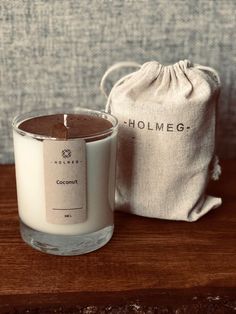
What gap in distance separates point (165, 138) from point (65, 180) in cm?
12

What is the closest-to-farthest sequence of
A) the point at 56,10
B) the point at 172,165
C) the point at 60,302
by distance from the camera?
the point at 60,302 → the point at 172,165 → the point at 56,10

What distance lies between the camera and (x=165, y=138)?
542mm

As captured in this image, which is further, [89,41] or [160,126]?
[89,41]

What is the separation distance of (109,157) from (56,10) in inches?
9.9

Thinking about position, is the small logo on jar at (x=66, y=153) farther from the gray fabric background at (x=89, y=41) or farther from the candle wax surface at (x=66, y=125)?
the gray fabric background at (x=89, y=41)

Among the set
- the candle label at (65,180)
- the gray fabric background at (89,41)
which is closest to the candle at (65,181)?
the candle label at (65,180)

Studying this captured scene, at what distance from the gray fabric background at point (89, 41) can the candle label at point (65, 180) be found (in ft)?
0.80

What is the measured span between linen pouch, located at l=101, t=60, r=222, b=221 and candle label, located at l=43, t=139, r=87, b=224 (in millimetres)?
86

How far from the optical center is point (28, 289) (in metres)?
0.45

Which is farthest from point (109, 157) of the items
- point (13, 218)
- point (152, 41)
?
point (152, 41)

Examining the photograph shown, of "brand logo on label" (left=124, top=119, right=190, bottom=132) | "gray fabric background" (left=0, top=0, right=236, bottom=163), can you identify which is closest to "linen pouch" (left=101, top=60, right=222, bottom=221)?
"brand logo on label" (left=124, top=119, right=190, bottom=132)

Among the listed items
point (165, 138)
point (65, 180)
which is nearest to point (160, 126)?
point (165, 138)

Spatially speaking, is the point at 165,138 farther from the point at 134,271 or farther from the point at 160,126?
the point at 134,271

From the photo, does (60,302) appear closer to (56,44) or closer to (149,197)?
(149,197)
